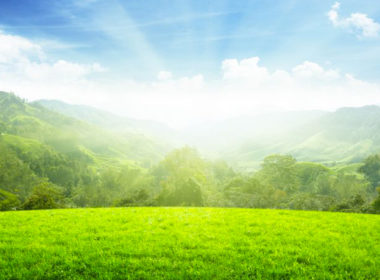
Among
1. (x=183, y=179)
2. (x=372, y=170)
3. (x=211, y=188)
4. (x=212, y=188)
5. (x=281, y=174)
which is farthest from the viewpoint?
(x=372, y=170)

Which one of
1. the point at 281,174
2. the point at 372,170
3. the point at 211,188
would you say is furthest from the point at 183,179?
the point at 372,170

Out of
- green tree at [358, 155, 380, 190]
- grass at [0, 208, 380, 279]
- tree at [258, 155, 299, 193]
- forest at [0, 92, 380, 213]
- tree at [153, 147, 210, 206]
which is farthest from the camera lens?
green tree at [358, 155, 380, 190]

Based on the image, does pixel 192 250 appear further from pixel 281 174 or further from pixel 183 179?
pixel 281 174

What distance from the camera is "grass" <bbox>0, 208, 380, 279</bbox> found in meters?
8.02

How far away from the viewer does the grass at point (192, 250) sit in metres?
8.02

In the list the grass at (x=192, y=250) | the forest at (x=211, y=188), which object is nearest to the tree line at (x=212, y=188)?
the forest at (x=211, y=188)

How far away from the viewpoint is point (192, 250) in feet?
31.9

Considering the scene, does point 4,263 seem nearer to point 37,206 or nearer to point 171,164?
point 37,206

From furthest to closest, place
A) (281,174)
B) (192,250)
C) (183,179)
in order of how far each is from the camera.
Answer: (281,174) < (183,179) < (192,250)

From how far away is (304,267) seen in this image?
8289 millimetres

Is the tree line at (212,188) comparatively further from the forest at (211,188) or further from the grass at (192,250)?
the grass at (192,250)

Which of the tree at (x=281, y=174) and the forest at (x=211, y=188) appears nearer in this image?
the forest at (x=211, y=188)

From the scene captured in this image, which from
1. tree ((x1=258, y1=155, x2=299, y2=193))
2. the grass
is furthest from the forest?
the grass

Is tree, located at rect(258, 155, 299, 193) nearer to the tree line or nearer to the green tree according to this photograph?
the tree line
